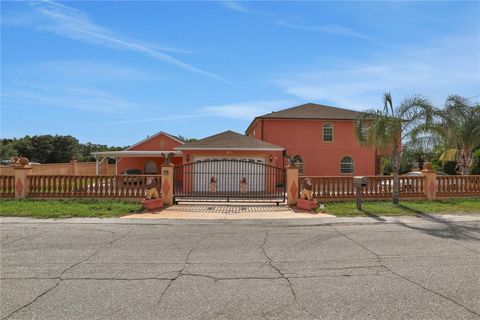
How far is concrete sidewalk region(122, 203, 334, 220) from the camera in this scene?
1258cm

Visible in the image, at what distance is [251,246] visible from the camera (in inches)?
323

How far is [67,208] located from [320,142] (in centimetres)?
2134

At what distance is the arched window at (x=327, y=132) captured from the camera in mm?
30922

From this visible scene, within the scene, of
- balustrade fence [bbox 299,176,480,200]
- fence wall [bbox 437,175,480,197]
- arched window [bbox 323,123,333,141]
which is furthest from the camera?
arched window [bbox 323,123,333,141]

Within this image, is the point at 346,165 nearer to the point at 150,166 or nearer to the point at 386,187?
the point at 386,187

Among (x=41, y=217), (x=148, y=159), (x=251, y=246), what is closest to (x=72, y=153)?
(x=148, y=159)

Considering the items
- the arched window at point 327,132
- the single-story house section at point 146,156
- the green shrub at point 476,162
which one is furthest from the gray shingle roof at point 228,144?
the green shrub at point 476,162

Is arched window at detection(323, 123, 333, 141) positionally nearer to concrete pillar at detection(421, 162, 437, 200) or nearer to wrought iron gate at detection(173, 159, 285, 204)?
wrought iron gate at detection(173, 159, 285, 204)

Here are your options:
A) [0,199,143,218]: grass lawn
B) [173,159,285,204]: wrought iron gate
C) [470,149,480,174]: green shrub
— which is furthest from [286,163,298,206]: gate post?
[470,149,480,174]: green shrub

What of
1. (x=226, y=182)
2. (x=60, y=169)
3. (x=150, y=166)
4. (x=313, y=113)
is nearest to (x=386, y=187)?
(x=226, y=182)

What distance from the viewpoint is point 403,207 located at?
14.5 metres

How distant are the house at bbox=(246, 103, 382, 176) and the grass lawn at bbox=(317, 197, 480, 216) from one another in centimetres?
1461

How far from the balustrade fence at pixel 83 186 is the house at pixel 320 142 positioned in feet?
53.5

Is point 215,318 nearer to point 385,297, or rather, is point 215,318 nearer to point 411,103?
point 385,297
